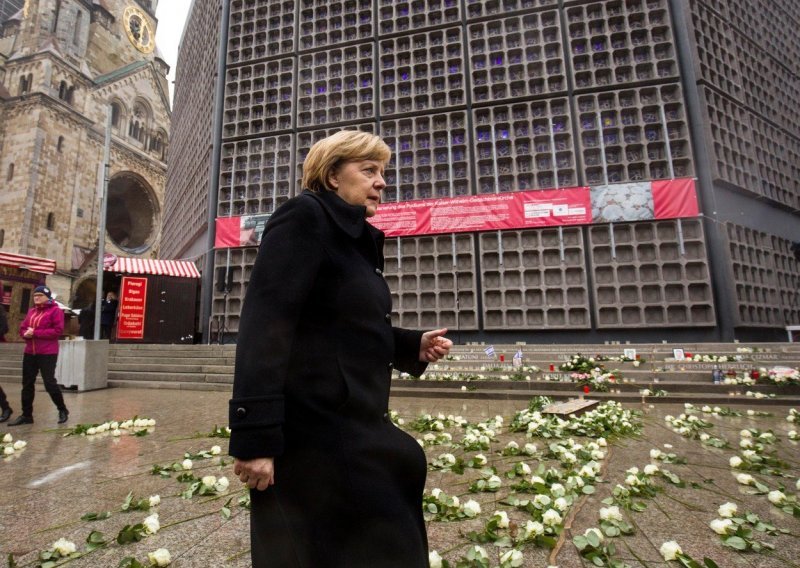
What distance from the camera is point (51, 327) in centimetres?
581

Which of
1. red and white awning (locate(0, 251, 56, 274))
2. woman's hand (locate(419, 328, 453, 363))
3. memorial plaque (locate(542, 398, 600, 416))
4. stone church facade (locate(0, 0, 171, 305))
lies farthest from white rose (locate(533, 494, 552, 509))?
stone church facade (locate(0, 0, 171, 305))

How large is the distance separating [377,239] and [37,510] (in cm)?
287

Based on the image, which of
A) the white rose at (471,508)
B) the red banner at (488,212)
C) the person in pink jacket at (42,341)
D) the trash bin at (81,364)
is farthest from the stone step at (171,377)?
the white rose at (471,508)

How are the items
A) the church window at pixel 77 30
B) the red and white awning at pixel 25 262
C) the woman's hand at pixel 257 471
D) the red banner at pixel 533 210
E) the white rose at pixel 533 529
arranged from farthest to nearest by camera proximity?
the church window at pixel 77 30
the red and white awning at pixel 25 262
the red banner at pixel 533 210
the white rose at pixel 533 529
the woman's hand at pixel 257 471

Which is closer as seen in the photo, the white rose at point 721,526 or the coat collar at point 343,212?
the coat collar at point 343,212

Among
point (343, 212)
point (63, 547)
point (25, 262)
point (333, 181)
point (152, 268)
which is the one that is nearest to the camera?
point (343, 212)

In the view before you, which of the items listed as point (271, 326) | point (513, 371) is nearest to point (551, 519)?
point (271, 326)

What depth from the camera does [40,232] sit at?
2653 cm

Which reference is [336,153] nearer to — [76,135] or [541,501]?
[541,501]

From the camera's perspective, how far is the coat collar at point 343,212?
1347 mm

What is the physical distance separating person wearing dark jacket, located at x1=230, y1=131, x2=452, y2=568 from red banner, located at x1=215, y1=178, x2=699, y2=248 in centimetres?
1188

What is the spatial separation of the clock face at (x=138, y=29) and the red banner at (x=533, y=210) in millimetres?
38205

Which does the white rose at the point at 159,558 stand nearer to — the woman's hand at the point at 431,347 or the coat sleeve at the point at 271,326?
the coat sleeve at the point at 271,326

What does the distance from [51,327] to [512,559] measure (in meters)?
6.82
